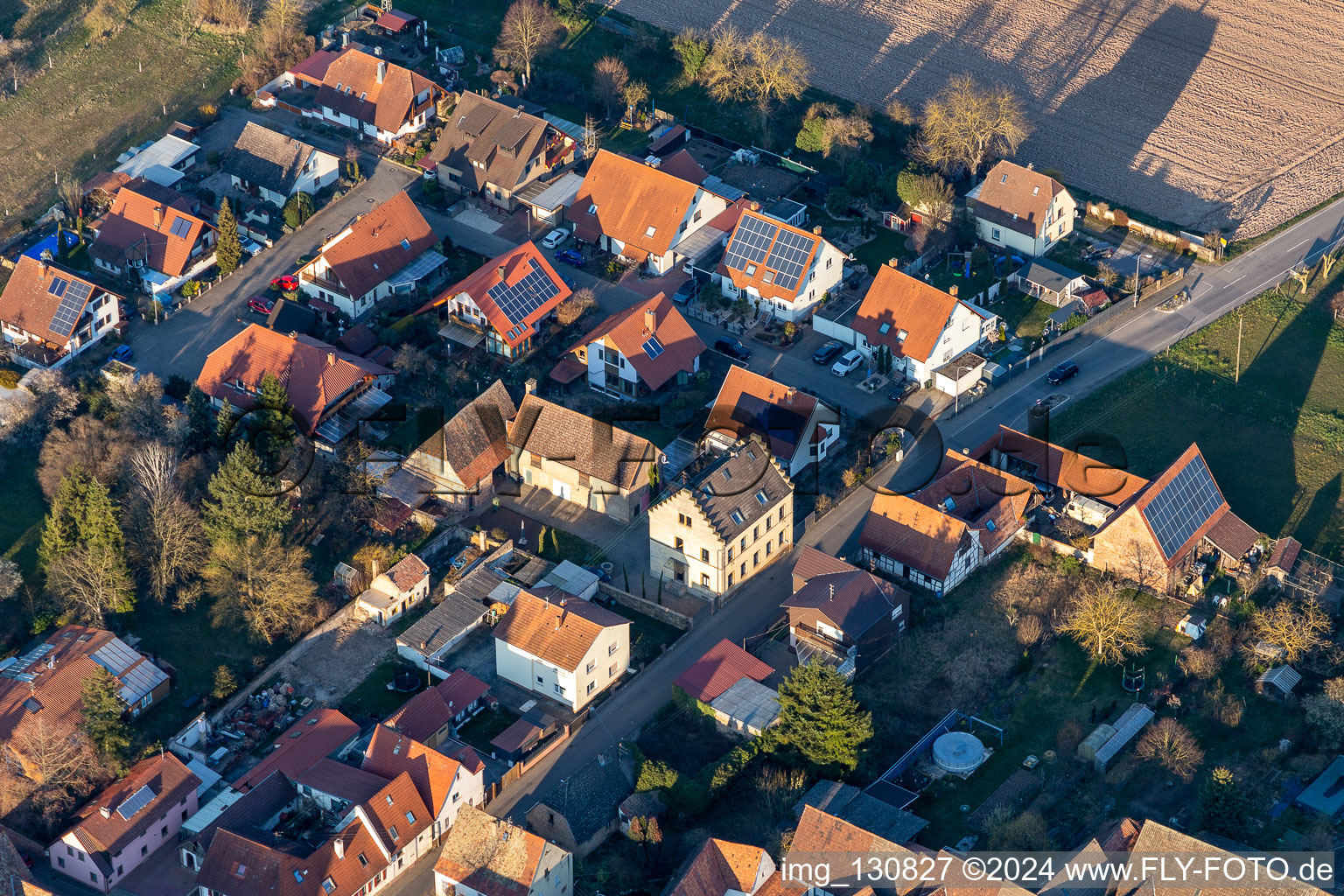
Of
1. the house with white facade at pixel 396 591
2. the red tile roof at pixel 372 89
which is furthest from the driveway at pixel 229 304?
the house with white facade at pixel 396 591

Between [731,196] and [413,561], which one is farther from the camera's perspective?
[731,196]

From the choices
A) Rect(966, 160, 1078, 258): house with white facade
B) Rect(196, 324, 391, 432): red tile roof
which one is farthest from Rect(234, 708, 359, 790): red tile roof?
Rect(966, 160, 1078, 258): house with white facade

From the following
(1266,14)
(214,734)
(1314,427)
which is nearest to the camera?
(214,734)

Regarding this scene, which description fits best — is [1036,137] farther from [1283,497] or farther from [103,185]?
[103,185]

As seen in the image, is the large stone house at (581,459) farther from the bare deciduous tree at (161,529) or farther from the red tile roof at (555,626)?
the bare deciduous tree at (161,529)

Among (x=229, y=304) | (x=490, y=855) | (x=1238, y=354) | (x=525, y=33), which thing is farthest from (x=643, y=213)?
(x=490, y=855)

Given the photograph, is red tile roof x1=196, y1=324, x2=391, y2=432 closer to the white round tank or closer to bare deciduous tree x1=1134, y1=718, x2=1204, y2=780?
the white round tank

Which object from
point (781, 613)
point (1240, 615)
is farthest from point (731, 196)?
point (1240, 615)
